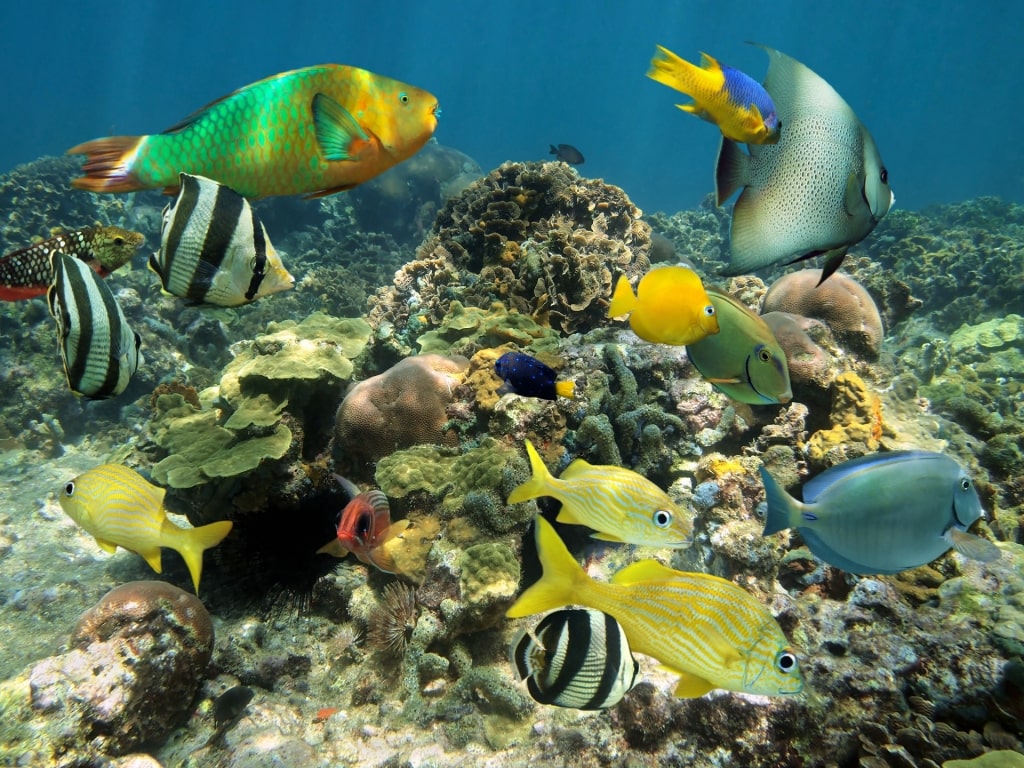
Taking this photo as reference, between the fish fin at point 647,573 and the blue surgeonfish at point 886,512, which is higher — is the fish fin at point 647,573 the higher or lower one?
the lower one

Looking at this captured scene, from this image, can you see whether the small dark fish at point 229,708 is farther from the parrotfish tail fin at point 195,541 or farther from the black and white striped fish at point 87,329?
the black and white striped fish at point 87,329

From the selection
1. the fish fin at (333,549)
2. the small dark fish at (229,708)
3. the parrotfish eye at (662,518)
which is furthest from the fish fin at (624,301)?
the small dark fish at (229,708)

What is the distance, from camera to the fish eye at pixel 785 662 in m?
1.74

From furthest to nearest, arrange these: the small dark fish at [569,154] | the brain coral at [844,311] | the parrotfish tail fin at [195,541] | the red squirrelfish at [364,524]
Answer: the small dark fish at [569,154] → the brain coral at [844,311] → the red squirrelfish at [364,524] → the parrotfish tail fin at [195,541]

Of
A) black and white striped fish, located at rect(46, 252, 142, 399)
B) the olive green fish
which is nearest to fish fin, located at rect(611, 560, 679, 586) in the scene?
the olive green fish

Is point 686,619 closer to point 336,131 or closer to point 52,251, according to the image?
point 336,131

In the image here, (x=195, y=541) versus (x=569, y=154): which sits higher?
(x=569, y=154)

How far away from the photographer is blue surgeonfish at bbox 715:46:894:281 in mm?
1492

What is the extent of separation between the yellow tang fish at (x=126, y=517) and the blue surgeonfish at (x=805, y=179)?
9.70ft

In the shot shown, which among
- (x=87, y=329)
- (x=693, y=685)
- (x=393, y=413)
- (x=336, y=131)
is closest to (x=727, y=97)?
(x=336, y=131)

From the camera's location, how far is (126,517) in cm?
278

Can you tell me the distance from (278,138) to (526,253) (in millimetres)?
5501

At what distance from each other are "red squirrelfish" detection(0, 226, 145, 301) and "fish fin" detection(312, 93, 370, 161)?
1.25 metres

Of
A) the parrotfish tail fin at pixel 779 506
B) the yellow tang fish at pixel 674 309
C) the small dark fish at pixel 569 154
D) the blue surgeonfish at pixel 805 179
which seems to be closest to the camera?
the blue surgeonfish at pixel 805 179
